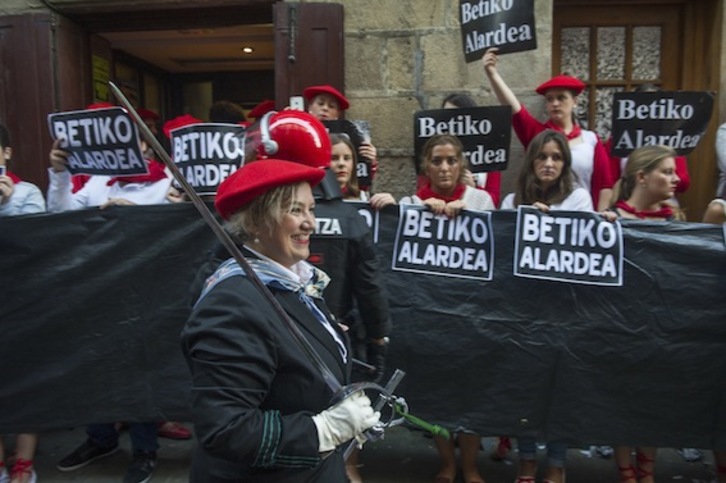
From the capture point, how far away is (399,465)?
452 centimetres

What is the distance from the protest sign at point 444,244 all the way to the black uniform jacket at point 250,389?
7.13 feet

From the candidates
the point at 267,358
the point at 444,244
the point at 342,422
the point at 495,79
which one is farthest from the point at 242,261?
the point at 495,79

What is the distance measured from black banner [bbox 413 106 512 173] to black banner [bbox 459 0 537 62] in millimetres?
484

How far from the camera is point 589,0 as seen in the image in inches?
239

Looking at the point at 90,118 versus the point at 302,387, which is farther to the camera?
the point at 90,118

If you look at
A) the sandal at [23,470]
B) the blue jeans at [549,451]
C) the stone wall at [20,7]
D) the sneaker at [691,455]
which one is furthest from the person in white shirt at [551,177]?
the stone wall at [20,7]

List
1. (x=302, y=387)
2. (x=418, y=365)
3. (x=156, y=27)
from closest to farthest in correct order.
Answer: (x=302, y=387) → (x=418, y=365) → (x=156, y=27)

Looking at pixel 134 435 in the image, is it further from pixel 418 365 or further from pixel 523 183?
pixel 523 183

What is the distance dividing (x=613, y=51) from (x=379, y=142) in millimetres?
2103

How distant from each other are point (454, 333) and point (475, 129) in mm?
1373

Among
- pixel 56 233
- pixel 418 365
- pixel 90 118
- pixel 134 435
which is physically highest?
pixel 90 118

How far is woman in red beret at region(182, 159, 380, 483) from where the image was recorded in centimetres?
178

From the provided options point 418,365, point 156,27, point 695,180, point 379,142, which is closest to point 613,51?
point 695,180

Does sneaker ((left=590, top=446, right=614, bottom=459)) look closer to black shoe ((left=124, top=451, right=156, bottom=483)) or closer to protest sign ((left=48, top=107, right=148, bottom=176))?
black shoe ((left=124, top=451, right=156, bottom=483))
